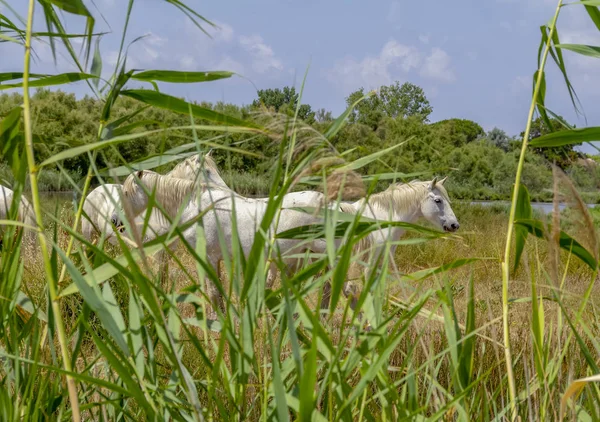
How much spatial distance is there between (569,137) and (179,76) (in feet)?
3.01

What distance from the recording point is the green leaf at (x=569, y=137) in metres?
1.61

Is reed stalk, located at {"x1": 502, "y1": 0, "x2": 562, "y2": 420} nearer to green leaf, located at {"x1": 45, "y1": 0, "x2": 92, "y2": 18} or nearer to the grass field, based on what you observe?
the grass field

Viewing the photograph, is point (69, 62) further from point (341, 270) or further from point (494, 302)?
point (494, 302)

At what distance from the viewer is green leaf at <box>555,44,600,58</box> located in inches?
65.7

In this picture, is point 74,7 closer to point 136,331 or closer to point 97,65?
point 97,65

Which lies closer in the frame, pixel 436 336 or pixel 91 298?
pixel 91 298

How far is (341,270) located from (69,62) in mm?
777

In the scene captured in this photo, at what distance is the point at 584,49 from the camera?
5.56 ft

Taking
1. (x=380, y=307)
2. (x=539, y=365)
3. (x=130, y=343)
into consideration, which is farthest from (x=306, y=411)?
(x=539, y=365)

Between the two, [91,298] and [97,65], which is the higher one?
[97,65]

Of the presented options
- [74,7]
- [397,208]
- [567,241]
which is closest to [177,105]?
[74,7]

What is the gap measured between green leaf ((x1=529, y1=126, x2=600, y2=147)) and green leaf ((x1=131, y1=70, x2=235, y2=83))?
0.80m

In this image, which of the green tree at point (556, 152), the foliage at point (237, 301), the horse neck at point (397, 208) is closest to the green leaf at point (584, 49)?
the foliage at point (237, 301)

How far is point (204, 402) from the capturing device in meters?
2.18
